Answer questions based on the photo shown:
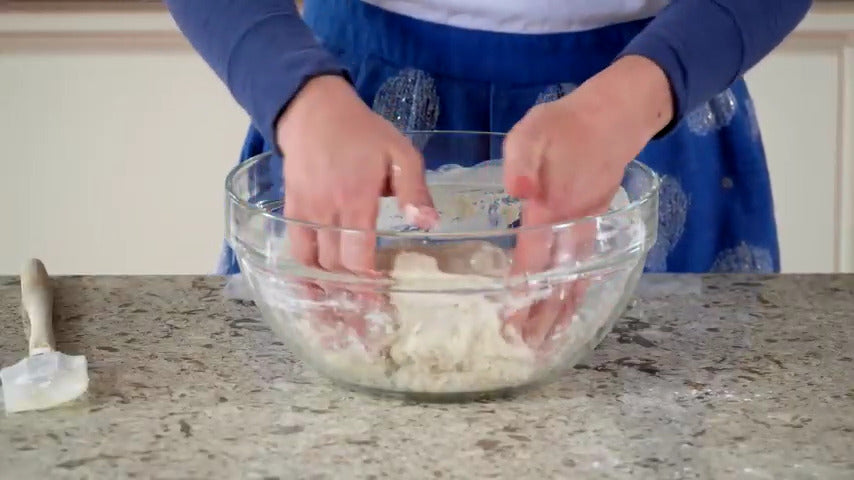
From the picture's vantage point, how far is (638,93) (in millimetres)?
584

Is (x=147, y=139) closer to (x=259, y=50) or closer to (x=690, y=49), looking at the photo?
(x=259, y=50)

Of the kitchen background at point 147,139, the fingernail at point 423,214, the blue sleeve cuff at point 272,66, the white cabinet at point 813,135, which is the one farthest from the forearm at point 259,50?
the white cabinet at point 813,135

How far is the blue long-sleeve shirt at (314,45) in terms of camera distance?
0.59 metres

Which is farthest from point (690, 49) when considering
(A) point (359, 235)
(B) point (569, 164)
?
(A) point (359, 235)

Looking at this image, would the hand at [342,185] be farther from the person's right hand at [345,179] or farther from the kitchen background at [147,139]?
the kitchen background at [147,139]

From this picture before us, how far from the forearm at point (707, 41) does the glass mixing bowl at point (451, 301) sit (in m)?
0.09

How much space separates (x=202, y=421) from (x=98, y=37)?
117 centimetres

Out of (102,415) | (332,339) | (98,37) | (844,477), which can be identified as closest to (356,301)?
(332,339)

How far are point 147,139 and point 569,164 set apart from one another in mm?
1184

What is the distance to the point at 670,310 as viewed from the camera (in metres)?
0.68

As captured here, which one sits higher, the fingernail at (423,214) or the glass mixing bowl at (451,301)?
the fingernail at (423,214)

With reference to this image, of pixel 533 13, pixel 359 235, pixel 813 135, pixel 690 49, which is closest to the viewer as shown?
pixel 359 235

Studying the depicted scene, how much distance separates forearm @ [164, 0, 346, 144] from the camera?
0.58 metres

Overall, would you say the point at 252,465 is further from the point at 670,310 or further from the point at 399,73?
the point at 399,73
